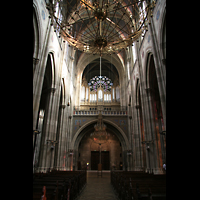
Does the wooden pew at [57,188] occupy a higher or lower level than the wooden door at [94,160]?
higher

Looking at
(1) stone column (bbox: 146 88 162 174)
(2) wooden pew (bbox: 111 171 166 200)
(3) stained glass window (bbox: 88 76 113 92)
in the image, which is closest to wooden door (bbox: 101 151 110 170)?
(3) stained glass window (bbox: 88 76 113 92)

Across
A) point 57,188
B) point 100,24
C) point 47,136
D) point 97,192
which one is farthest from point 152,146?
point 57,188

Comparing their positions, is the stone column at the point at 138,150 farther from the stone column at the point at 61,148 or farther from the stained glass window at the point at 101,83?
the stained glass window at the point at 101,83

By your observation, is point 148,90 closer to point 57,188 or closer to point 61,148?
point 57,188

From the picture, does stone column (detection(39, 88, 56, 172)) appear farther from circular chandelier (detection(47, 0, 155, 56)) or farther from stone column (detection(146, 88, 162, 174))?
stone column (detection(146, 88, 162, 174))

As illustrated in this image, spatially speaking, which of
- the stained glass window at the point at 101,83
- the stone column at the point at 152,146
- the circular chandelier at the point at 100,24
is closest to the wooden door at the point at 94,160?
the stained glass window at the point at 101,83

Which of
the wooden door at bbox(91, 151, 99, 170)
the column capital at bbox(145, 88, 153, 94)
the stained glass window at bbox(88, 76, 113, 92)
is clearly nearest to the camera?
the column capital at bbox(145, 88, 153, 94)

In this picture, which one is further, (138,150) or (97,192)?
(138,150)

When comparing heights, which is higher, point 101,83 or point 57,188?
point 101,83
